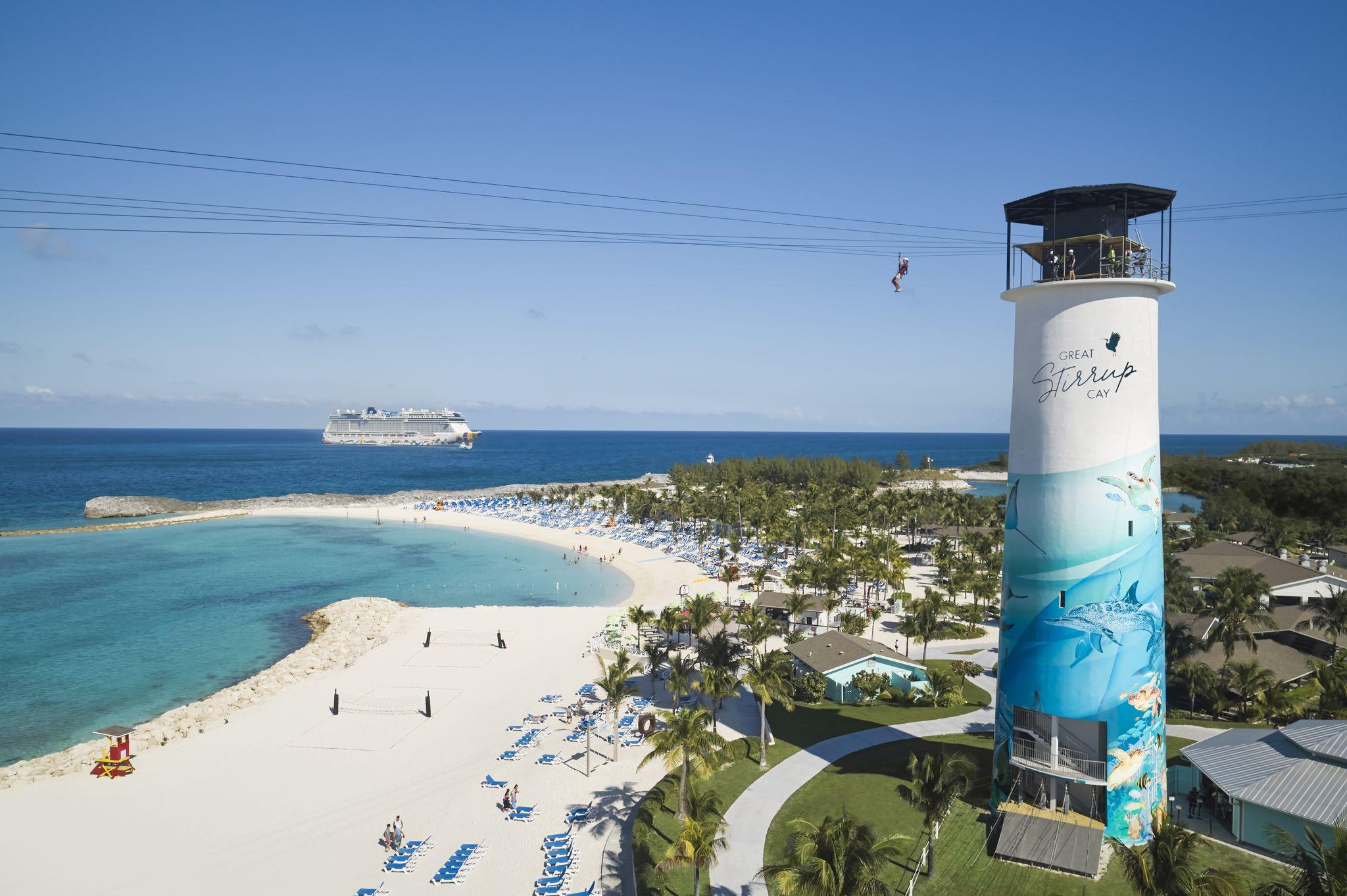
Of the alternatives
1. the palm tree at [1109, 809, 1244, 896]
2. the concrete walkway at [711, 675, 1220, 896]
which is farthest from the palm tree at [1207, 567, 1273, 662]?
the palm tree at [1109, 809, 1244, 896]

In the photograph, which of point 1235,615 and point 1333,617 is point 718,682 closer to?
point 1235,615

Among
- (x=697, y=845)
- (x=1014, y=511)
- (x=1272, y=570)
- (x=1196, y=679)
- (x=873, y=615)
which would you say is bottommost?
(x=873, y=615)

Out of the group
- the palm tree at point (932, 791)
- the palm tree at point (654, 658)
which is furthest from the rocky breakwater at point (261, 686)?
the palm tree at point (932, 791)

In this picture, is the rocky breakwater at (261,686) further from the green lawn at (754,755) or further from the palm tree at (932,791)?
the palm tree at (932,791)

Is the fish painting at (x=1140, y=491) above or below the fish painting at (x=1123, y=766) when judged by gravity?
above

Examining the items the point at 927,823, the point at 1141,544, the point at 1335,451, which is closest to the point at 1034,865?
the point at 927,823

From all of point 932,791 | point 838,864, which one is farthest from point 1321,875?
point 838,864
